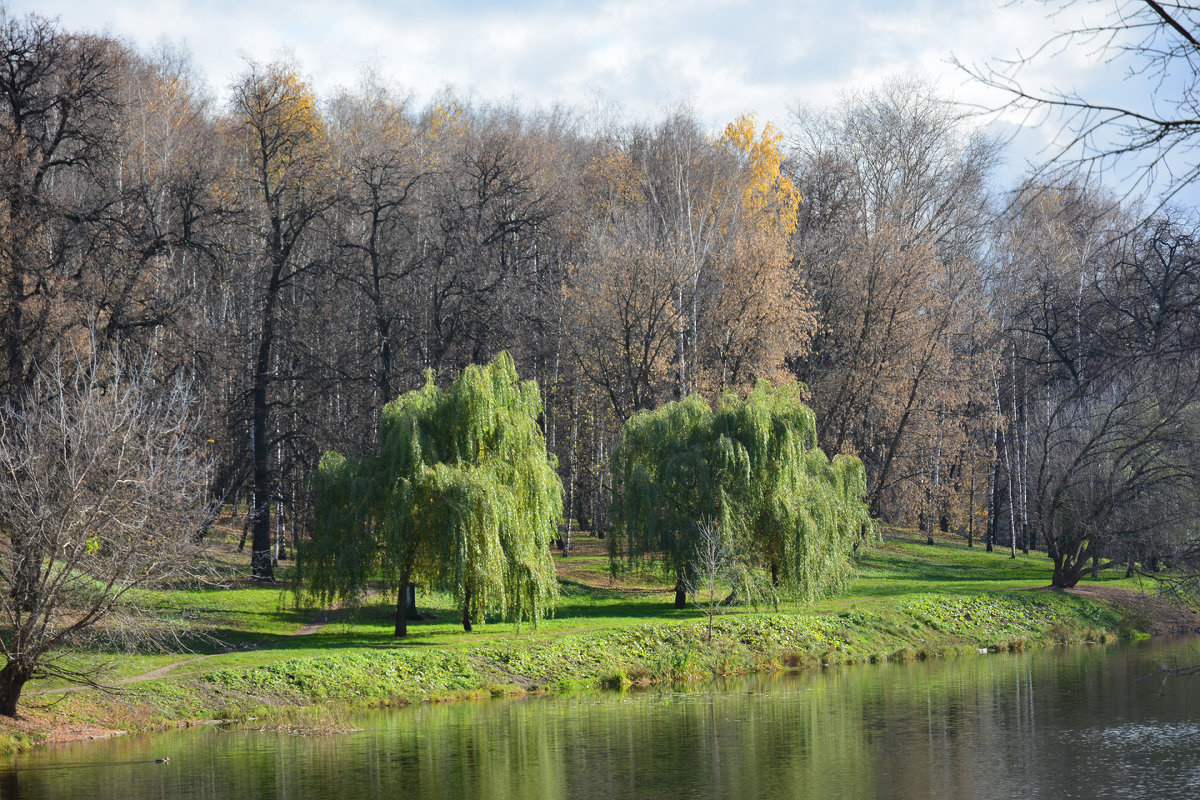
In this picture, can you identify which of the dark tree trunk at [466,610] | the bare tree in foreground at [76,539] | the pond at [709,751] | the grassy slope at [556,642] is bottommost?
the pond at [709,751]

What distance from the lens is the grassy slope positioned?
978 inches

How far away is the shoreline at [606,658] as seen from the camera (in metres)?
23.6

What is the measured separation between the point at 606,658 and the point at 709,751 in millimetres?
9911

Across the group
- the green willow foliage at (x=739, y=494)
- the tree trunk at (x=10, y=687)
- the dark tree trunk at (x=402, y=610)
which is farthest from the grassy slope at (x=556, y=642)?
the green willow foliage at (x=739, y=494)

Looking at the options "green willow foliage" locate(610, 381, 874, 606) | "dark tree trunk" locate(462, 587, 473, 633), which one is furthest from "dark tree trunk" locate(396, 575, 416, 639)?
"green willow foliage" locate(610, 381, 874, 606)

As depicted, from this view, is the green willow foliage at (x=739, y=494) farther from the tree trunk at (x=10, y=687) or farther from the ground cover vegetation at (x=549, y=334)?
the tree trunk at (x=10, y=687)

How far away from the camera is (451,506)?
1108 inches

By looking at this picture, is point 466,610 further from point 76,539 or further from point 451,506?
point 76,539

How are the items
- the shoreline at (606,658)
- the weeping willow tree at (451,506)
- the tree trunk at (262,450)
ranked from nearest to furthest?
the shoreline at (606,658)
the weeping willow tree at (451,506)
the tree trunk at (262,450)

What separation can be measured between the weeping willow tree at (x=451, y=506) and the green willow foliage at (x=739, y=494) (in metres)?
5.22

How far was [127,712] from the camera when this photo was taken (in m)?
23.3


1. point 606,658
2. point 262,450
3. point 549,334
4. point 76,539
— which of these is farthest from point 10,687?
point 549,334

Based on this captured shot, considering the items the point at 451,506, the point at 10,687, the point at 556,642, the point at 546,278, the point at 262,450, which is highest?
the point at 546,278

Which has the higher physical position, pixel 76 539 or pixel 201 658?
pixel 76 539
